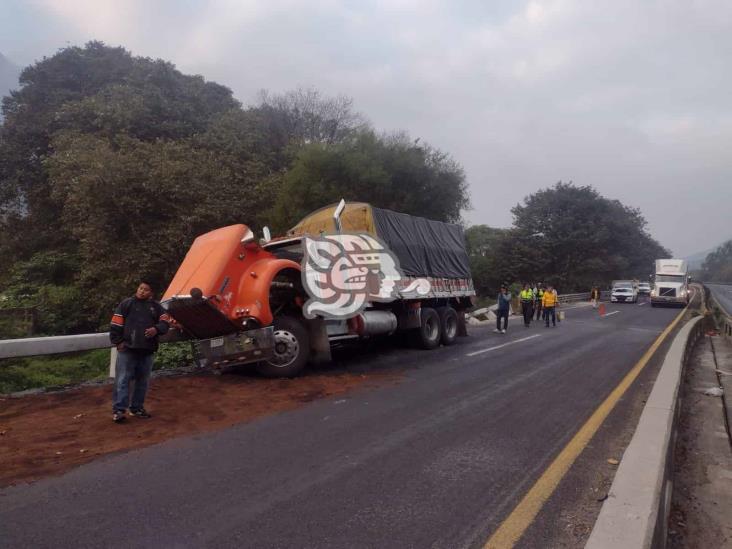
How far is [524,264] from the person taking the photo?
45.6m

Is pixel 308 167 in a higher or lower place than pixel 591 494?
higher

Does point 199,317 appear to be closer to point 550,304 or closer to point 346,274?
point 346,274

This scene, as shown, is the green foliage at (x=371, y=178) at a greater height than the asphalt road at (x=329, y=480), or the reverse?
the green foliage at (x=371, y=178)

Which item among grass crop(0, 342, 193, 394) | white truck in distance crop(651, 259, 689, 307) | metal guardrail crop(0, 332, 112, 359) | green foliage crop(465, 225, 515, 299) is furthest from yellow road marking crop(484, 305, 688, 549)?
green foliage crop(465, 225, 515, 299)

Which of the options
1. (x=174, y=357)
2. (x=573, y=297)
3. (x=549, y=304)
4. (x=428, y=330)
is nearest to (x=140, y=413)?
(x=174, y=357)

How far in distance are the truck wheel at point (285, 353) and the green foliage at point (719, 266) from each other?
14305 centimetres

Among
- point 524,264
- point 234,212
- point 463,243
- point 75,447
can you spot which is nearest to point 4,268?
point 234,212

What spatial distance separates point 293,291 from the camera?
8562 millimetres

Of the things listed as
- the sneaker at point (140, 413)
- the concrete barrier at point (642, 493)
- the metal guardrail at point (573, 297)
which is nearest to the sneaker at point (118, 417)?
the sneaker at point (140, 413)

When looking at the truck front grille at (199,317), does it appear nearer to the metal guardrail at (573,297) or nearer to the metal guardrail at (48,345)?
the metal guardrail at (48,345)

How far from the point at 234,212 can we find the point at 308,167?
19.0ft

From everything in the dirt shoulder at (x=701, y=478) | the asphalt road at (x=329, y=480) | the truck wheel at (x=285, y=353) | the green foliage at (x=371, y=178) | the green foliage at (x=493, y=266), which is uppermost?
the green foliage at (x=371, y=178)

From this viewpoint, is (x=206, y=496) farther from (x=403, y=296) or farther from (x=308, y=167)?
(x=308, y=167)

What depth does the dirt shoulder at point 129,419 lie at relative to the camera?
4.70 m
